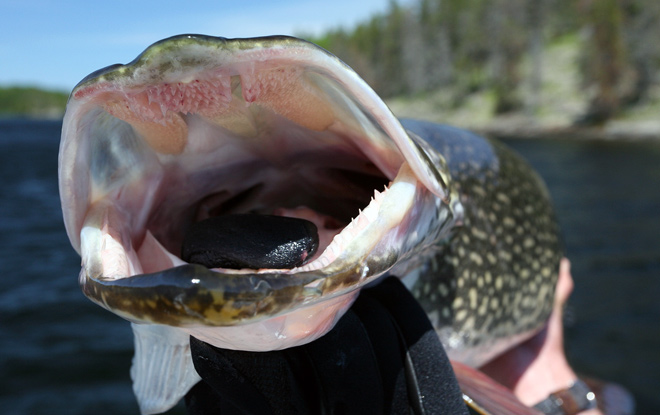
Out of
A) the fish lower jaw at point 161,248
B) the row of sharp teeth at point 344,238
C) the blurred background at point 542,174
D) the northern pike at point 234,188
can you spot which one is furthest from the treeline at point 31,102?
the row of sharp teeth at point 344,238

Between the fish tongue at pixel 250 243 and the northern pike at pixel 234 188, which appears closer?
the northern pike at pixel 234 188

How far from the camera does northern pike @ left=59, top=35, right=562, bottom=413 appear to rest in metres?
0.76

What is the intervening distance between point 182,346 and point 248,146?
0.44 metres

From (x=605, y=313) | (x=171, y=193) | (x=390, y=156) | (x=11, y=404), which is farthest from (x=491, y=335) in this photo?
(x=605, y=313)

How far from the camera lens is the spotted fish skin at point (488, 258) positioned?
1704 mm

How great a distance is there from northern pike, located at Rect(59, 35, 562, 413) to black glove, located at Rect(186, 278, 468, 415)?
113 millimetres

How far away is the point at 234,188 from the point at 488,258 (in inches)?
37.6

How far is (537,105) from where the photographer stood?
3350 cm

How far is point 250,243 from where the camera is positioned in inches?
38.9

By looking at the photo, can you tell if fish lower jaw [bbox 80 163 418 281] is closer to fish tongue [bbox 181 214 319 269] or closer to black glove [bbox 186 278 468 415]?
fish tongue [bbox 181 214 319 269]

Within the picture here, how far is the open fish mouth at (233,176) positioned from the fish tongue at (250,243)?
7 cm

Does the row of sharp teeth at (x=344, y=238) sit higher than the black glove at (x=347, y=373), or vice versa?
the row of sharp teeth at (x=344, y=238)

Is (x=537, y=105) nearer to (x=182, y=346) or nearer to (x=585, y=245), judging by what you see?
(x=585, y=245)

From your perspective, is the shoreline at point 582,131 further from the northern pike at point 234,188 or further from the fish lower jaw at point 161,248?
the fish lower jaw at point 161,248
